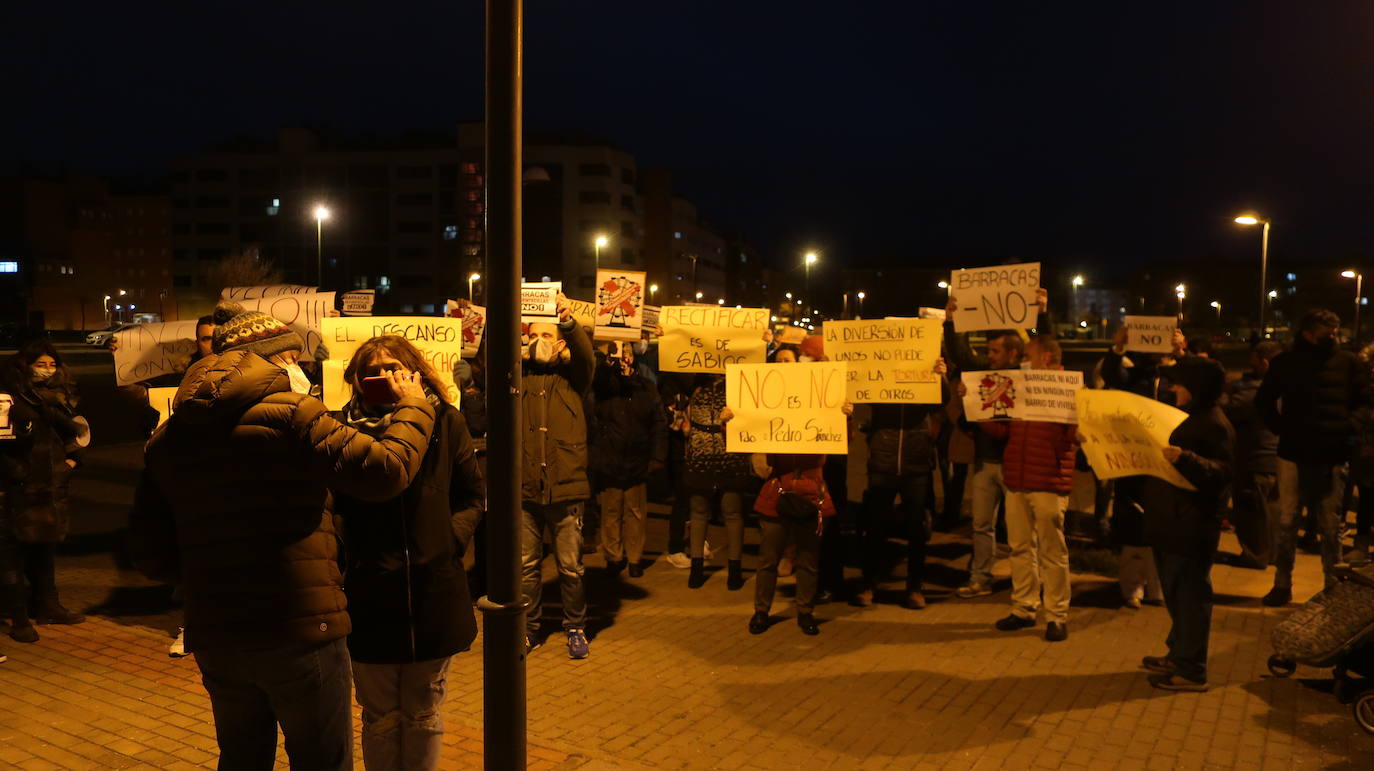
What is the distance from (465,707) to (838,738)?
7.29ft

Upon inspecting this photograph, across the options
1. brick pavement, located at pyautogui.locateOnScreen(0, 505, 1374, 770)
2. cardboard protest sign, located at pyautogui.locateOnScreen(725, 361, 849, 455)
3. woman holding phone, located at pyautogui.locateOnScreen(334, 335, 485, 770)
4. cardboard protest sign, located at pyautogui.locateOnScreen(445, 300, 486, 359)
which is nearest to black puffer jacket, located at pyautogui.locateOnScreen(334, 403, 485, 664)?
woman holding phone, located at pyautogui.locateOnScreen(334, 335, 485, 770)

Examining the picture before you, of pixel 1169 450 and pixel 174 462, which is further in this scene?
pixel 1169 450

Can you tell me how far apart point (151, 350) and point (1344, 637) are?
8238 mm

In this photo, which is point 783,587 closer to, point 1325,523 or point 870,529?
point 870,529

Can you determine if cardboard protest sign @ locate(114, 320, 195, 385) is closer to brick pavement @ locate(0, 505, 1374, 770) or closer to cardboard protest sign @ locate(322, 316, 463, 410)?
cardboard protest sign @ locate(322, 316, 463, 410)

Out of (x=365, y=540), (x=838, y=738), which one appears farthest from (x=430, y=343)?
(x=838, y=738)

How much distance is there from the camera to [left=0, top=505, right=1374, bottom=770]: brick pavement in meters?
5.42

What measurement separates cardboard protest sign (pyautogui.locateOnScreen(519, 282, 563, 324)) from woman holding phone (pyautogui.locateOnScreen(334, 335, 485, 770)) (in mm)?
2803

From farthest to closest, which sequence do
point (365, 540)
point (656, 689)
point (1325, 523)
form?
point (1325, 523)
point (656, 689)
point (365, 540)

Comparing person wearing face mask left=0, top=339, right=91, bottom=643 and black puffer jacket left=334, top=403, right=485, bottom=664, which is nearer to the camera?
black puffer jacket left=334, top=403, right=485, bottom=664

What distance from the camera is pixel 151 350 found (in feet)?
25.2

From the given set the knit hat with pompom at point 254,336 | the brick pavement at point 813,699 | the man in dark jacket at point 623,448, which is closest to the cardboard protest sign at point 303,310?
the man in dark jacket at point 623,448

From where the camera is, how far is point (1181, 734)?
5691 millimetres

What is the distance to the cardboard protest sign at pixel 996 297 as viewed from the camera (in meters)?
8.43
